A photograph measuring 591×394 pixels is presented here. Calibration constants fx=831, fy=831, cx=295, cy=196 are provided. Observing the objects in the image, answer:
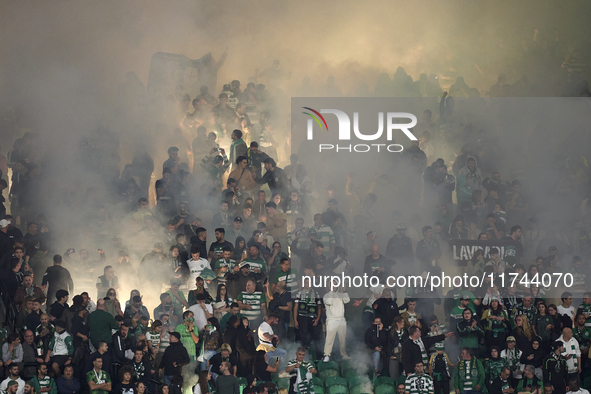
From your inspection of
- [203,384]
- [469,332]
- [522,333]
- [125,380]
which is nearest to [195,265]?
[203,384]

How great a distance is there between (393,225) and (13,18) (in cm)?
699

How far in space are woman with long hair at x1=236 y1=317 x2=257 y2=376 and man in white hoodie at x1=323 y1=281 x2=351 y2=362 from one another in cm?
91

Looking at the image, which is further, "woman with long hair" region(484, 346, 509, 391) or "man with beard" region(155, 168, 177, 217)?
"man with beard" region(155, 168, 177, 217)

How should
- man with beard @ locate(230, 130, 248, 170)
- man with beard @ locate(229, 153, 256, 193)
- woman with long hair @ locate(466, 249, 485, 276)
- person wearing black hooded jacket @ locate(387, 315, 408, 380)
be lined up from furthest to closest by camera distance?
man with beard @ locate(230, 130, 248, 170), man with beard @ locate(229, 153, 256, 193), woman with long hair @ locate(466, 249, 485, 276), person wearing black hooded jacket @ locate(387, 315, 408, 380)

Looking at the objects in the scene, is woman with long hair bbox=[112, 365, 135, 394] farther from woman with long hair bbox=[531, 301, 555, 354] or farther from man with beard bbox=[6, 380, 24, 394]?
woman with long hair bbox=[531, 301, 555, 354]

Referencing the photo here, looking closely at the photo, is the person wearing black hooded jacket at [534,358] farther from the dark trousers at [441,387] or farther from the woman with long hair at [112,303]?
the woman with long hair at [112,303]

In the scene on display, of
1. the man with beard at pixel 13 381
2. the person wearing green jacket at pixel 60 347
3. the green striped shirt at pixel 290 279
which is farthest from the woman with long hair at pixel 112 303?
the green striped shirt at pixel 290 279

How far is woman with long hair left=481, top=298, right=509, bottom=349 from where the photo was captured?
9.78 m

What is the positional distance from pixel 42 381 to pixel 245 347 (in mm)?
2271

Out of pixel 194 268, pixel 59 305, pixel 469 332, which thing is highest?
pixel 194 268

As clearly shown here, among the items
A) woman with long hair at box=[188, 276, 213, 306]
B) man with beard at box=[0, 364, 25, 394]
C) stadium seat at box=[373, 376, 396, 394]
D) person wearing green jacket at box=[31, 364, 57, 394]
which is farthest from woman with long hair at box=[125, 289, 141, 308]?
stadium seat at box=[373, 376, 396, 394]

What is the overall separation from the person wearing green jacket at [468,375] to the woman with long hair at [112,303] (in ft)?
13.2

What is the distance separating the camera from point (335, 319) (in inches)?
393

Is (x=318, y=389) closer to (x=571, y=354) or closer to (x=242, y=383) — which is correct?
(x=242, y=383)
